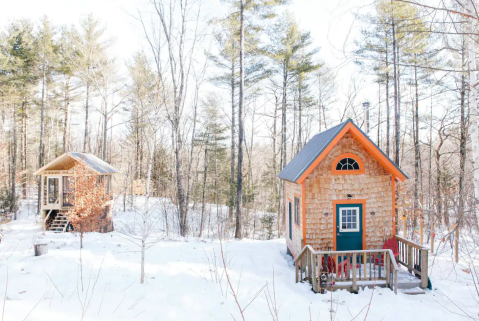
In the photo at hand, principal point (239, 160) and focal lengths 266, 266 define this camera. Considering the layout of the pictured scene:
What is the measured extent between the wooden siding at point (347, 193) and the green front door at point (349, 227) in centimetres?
16

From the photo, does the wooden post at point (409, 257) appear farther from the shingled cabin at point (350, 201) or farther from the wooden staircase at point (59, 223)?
the wooden staircase at point (59, 223)

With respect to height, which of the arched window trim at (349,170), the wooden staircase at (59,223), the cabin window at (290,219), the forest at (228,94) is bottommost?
the wooden staircase at (59,223)

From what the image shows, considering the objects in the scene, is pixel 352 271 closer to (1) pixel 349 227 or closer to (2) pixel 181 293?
(1) pixel 349 227

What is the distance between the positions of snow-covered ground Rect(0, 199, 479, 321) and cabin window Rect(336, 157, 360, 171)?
2996 millimetres

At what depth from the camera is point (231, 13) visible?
475 inches

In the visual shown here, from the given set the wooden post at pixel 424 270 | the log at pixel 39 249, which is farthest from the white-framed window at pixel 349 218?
the log at pixel 39 249

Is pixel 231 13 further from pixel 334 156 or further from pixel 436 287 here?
pixel 436 287

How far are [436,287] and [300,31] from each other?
1418 centimetres

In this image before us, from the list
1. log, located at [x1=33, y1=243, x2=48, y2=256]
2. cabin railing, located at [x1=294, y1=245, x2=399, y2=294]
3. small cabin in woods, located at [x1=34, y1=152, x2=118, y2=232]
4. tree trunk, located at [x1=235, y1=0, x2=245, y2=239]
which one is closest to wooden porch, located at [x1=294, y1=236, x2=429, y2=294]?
cabin railing, located at [x1=294, y1=245, x2=399, y2=294]

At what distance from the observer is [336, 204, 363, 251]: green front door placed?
7160mm

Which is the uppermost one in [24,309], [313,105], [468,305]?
[313,105]

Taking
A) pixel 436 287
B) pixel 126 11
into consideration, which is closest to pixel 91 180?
pixel 126 11

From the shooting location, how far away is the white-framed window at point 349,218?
7227 mm

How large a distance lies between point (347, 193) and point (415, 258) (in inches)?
84.9
